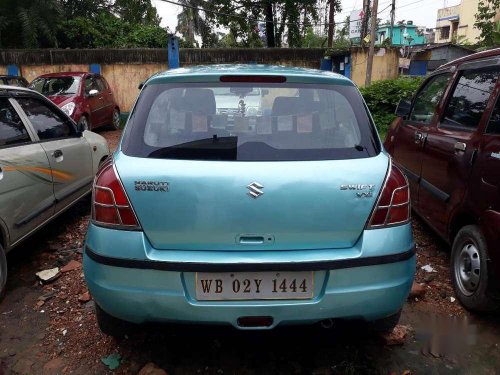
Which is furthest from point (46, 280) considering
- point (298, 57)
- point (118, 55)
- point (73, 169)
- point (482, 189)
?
point (298, 57)

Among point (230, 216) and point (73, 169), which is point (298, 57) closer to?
point (73, 169)

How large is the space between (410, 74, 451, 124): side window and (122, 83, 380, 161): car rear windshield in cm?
195

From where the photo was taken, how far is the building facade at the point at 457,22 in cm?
3612

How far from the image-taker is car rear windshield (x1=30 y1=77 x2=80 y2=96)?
9.88 m

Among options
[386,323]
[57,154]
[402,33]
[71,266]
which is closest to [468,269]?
[386,323]

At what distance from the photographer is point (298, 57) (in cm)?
1517

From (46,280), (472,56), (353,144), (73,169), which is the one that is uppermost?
(472,56)

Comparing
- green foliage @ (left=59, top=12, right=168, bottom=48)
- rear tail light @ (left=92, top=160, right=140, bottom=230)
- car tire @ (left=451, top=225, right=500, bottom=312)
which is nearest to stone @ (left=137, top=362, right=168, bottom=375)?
rear tail light @ (left=92, top=160, right=140, bottom=230)

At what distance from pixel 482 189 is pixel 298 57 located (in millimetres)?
13262

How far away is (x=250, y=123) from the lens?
7.45 feet

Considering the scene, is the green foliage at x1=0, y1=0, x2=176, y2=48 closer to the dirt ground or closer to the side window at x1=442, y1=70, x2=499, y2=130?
the dirt ground

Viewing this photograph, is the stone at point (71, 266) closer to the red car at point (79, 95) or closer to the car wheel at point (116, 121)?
the red car at point (79, 95)

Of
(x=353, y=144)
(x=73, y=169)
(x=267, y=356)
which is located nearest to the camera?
(x=353, y=144)

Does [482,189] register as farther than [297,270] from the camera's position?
Yes
